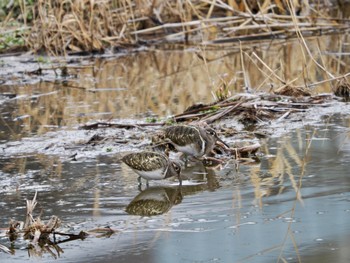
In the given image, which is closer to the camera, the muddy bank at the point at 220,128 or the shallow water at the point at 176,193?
the shallow water at the point at 176,193

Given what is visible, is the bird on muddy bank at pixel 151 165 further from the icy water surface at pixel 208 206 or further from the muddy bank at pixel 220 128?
the muddy bank at pixel 220 128

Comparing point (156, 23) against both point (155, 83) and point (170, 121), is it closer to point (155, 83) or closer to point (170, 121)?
point (155, 83)

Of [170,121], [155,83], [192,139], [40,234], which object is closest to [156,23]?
[155,83]

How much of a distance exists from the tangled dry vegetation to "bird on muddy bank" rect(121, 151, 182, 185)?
26.3ft

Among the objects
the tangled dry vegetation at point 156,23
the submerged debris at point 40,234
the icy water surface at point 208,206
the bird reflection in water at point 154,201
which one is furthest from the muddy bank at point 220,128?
the tangled dry vegetation at point 156,23

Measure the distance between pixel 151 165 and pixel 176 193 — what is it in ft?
0.93

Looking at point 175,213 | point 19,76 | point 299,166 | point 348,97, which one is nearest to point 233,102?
point 348,97

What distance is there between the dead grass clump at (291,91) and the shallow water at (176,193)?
45cm

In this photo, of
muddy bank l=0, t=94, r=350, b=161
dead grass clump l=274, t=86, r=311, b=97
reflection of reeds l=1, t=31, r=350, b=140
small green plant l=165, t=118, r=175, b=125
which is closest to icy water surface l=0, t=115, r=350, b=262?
muddy bank l=0, t=94, r=350, b=161

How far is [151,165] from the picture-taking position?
7074 mm

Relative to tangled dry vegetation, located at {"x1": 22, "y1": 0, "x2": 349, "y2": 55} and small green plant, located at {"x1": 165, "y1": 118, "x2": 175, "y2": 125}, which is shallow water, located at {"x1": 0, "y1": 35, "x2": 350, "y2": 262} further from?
tangled dry vegetation, located at {"x1": 22, "y1": 0, "x2": 349, "y2": 55}

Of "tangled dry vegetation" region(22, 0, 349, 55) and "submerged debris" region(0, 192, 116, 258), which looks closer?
"submerged debris" region(0, 192, 116, 258)

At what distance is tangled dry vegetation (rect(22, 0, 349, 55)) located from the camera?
15.4 meters

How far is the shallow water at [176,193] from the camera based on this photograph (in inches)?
220
